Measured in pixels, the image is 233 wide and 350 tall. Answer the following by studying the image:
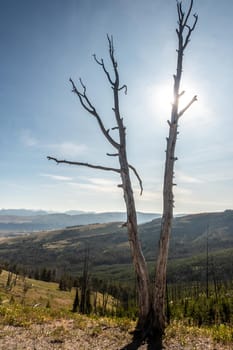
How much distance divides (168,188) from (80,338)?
6537 mm

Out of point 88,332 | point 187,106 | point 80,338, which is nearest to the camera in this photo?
point 80,338

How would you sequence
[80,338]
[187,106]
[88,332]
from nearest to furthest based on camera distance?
[80,338] < [88,332] < [187,106]

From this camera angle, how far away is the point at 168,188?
12852 mm

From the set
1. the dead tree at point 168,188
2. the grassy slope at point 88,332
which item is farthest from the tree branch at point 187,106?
the grassy slope at point 88,332

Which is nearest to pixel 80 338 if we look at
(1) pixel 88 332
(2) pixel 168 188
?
(1) pixel 88 332

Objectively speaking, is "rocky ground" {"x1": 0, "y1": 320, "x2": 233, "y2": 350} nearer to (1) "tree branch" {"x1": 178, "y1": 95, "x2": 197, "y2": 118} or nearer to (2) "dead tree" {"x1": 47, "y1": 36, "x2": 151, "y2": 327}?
(2) "dead tree" {"x1": 47, "y1": 36, "x2": 151, "y2": 327}

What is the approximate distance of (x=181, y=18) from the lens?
45.1 ft

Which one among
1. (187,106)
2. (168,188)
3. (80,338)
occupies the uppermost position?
(187,106)

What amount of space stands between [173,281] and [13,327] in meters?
201

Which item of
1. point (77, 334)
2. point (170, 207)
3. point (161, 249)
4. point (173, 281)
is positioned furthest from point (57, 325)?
point (173, 281)

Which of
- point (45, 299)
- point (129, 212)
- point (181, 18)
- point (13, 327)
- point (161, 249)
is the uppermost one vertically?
point (181, 18)

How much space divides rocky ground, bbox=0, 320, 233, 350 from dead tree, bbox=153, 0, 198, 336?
113 cm

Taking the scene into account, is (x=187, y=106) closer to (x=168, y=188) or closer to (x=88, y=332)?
(x=168, y=188)

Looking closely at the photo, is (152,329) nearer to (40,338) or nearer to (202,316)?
(40,338)
